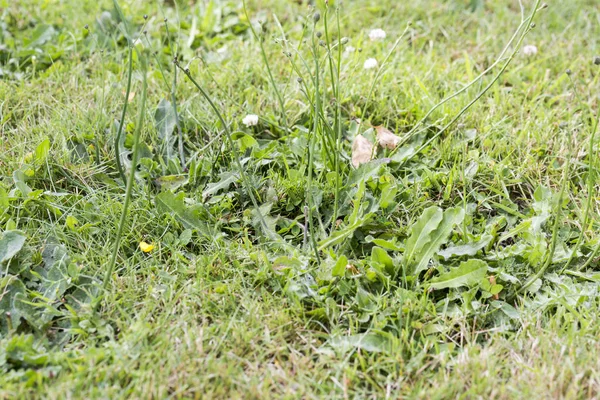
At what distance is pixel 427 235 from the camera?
2006mm

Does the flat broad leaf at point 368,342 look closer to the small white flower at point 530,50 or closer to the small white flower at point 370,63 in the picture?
the small white flower at point 370,63

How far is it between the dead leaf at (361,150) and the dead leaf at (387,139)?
0.06 m

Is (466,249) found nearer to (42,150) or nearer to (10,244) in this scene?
(10,244)

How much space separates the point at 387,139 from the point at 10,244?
57.0 inches

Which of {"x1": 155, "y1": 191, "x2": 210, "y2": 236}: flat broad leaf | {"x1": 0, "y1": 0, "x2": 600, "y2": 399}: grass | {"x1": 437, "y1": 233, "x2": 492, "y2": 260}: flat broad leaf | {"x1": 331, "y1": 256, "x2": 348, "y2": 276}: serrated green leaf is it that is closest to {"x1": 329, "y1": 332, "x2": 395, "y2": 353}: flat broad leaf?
Result: {"x1": 0, "y1": 0, "x2": 600, "y2": 399}: grass

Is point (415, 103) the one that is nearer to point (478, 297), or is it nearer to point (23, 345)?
point (478, 297)

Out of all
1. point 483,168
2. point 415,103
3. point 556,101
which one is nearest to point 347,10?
point 415,103

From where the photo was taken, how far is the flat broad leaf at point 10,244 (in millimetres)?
1914

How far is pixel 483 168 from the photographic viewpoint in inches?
95.9

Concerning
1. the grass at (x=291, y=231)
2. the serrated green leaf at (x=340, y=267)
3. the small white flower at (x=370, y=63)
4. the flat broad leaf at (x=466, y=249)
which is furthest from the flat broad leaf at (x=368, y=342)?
the small white flower at (x=370, y=63)

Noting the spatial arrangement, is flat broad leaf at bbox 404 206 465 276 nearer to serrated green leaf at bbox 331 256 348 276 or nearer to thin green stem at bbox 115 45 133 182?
serrated green leaf at bbox 331 256 348 276

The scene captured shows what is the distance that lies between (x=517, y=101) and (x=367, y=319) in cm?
153

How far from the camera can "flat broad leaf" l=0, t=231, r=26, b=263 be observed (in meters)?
1.91

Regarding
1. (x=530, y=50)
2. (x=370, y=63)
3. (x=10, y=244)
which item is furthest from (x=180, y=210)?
(x=530, y=50)
